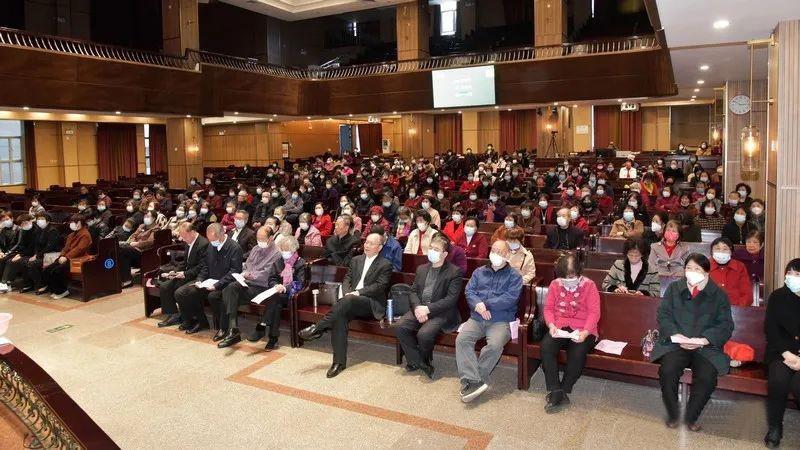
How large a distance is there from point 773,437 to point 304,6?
23.4m

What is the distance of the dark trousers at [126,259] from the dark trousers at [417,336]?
5.95 metres

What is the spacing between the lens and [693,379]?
4434 millimetres

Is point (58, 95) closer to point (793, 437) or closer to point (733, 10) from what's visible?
point (733, 10)

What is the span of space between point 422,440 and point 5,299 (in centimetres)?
787

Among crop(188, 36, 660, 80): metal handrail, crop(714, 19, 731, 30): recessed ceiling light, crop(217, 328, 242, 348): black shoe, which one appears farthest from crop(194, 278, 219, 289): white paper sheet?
crop(188, 36, 660, 80): metal handrail

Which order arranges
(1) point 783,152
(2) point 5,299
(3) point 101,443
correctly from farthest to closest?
(2) point 5,299, (1) point 783,152, (3) point 101,443

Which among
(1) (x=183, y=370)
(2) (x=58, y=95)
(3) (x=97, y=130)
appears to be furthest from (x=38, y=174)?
(1) (x=183, y=370)

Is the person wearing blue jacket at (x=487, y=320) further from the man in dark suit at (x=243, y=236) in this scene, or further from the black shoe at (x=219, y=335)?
the man in dark suit at (x=243, y=236)

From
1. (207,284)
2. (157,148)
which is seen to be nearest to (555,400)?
(207,284)

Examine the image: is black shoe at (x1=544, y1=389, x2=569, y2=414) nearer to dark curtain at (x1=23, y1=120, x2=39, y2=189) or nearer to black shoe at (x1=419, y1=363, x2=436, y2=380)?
black shoe at (x1=419, y1=363, x2=436, y2=380)

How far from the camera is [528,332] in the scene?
526 centimetres

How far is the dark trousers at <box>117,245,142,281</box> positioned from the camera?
382 inches

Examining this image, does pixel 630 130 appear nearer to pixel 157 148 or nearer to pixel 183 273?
pixel 157 148

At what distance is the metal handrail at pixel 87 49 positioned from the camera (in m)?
15.1
